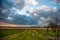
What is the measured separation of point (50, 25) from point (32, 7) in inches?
17.0

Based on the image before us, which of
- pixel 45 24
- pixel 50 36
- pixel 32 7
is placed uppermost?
pixel 32 7

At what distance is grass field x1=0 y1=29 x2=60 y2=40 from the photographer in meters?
3.11

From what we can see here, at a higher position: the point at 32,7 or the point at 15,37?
the point at 32,7

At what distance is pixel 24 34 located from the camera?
312 cm

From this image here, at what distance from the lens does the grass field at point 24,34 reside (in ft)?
10.2

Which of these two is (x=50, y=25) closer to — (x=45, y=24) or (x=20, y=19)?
(x=45, y=24)

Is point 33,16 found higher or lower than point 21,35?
higher

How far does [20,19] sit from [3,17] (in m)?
0.29

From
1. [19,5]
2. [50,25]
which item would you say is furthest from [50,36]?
[19,5]

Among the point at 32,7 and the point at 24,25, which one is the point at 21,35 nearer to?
the point at 24,25

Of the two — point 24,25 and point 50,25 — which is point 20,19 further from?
point 50,25

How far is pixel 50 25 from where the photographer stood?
3145 mm

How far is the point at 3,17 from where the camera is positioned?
315 cm

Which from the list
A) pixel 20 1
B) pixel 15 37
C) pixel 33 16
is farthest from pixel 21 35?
pixel 20 1
